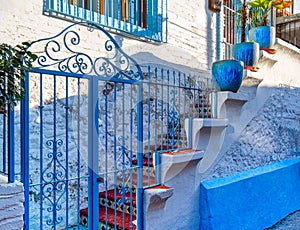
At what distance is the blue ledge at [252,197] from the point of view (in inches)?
141

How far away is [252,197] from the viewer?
4270 mm

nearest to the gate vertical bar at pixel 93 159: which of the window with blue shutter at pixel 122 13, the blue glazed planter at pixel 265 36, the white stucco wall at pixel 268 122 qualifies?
the window with blue shutter at pixel 122 13

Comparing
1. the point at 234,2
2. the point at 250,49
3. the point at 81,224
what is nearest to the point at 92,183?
the point at 81,224

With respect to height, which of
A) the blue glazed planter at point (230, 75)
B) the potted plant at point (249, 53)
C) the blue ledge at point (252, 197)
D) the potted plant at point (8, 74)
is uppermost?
the potted plant at point (249, 53)

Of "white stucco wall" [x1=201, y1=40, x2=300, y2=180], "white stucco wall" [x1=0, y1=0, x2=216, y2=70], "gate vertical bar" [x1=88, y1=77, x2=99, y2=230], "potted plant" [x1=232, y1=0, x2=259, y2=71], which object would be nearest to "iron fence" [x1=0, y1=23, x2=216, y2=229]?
"gate vertical bar" [x1=88, y1=77, x2=99, y2=230]

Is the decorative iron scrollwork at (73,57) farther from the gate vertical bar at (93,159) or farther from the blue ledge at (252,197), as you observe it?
the blue ledge at (252,197)

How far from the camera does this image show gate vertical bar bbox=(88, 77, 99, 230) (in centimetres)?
262

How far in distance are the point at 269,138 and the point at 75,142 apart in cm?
318

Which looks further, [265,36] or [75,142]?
[265,36]

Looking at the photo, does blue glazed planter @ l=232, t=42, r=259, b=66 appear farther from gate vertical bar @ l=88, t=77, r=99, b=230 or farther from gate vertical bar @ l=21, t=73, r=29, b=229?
gate vertical bar @ l=21, t=73, r=29, b=229

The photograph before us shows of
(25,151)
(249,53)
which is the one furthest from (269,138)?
(25,151)

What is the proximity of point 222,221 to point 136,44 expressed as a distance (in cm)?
274

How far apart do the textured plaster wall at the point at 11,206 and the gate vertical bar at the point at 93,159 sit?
2.27 ft

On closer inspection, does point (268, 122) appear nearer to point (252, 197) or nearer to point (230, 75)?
point (252, 197)
